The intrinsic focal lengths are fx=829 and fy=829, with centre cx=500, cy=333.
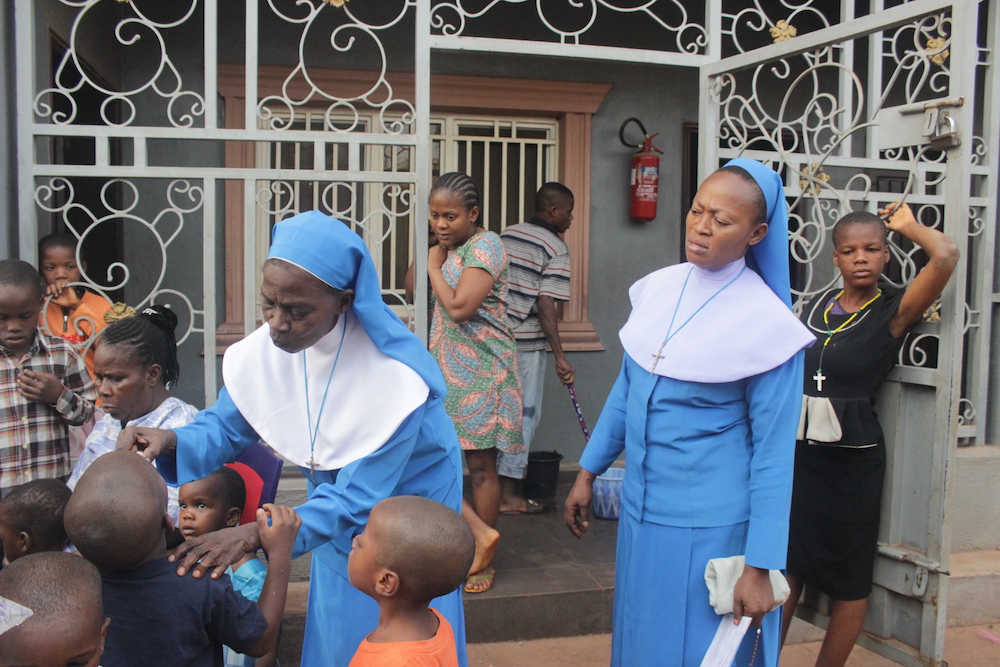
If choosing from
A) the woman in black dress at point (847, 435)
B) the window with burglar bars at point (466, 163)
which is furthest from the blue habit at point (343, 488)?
the window with burglar bars at point (466, 163)

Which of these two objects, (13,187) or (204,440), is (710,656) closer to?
(204,440)

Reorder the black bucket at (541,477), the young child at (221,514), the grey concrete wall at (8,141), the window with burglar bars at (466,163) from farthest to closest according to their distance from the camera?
1. the window with burglar bars at (466,163)
2. the black bucket at (541,477)
3. the grey concrete wall at (8,141)
4. the young child at (221,514)

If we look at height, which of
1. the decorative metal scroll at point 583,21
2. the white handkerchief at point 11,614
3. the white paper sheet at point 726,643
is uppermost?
the decorative metal scroll at point 583,21

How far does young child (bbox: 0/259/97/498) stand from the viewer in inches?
107

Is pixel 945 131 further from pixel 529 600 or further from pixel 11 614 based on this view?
pixel 11 614

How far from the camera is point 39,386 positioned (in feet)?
8.93

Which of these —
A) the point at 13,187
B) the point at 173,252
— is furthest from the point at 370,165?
the point at 13,187

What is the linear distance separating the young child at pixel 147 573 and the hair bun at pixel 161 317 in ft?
4.82

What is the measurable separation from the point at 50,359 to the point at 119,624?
4.97 feet

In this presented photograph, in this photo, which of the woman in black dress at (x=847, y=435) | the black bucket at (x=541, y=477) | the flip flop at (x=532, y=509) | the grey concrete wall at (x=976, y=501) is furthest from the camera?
the black bucket at (x=541, y=477)

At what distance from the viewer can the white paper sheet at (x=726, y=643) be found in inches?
83.7

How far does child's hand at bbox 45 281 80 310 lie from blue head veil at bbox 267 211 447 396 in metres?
2.05

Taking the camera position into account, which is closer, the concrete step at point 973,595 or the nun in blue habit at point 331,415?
the nun in blue habit at point 331,415

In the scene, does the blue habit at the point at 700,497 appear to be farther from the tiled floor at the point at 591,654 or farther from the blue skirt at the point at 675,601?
the tiled floor at the point at 591,654
